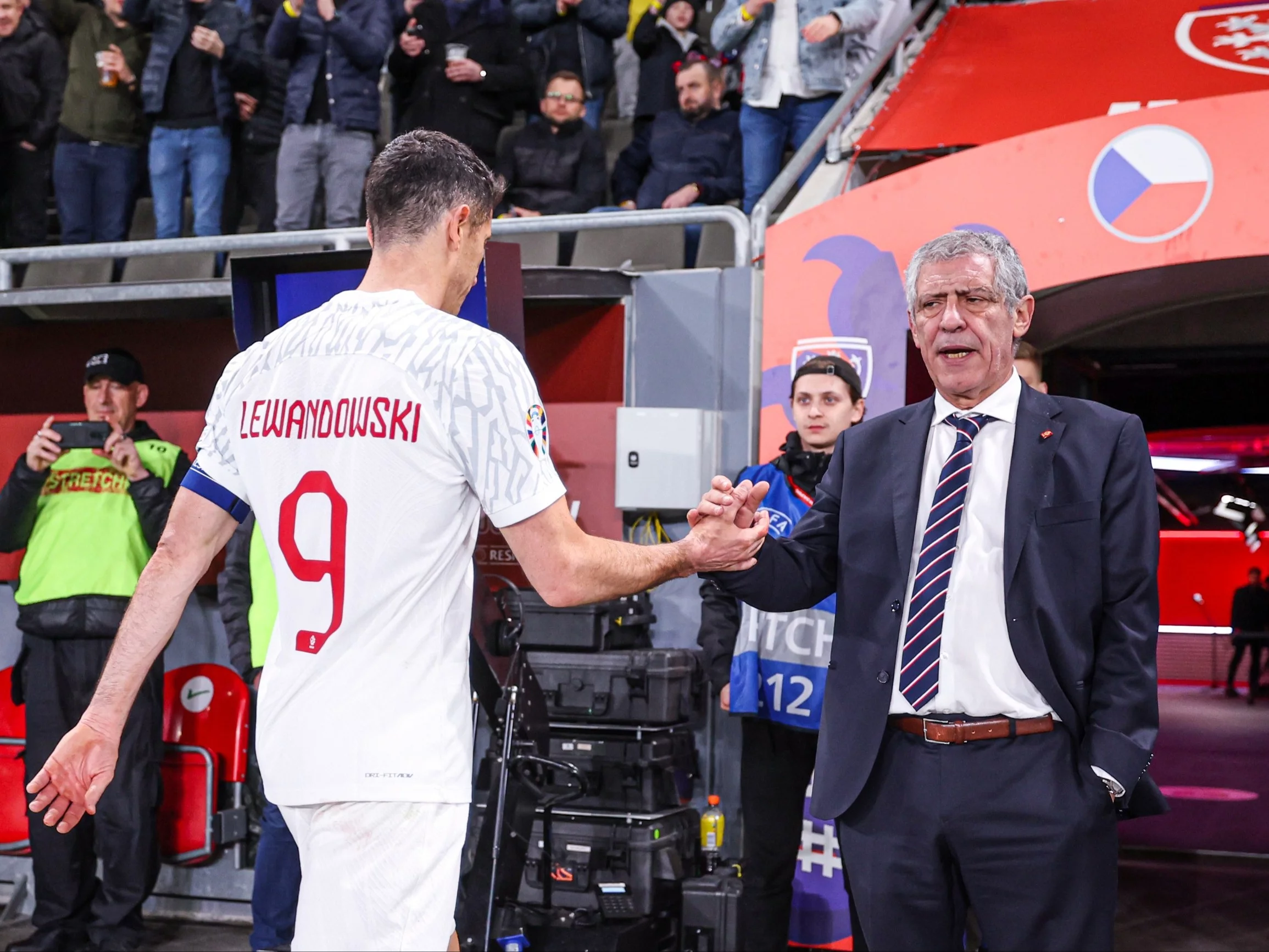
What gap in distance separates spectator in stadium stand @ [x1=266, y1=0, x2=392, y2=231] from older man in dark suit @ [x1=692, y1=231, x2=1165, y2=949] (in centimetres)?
535

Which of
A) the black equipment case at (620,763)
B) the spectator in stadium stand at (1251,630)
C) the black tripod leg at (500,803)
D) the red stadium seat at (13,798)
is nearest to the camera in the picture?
the black tripod leg at (500,803)

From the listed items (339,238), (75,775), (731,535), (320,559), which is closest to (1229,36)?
(339,238)

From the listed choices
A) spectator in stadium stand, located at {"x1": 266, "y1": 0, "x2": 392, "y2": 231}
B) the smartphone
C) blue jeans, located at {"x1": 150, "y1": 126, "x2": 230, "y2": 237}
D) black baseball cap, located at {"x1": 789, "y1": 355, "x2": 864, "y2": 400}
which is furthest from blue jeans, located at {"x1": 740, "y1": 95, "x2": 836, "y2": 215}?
the smartphone

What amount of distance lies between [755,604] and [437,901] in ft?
3.57

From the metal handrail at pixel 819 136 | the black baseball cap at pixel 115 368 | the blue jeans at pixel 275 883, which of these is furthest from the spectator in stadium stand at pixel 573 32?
the blue jeans at pixel 275 883

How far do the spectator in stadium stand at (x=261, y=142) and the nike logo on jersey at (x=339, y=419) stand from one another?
19.8 ft

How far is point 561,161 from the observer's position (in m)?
7.38

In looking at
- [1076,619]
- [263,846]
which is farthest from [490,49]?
[1076,619]

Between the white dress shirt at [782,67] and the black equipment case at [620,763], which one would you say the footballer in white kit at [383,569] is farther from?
the white dress shirt at [782,67]

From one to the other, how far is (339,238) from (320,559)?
452cm

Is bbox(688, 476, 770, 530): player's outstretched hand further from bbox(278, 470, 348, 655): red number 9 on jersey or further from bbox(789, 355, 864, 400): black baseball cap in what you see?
bbox(789, 355, 864, 400): black baseball cap

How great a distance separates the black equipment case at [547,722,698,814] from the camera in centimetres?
528

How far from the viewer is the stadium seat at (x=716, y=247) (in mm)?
6742

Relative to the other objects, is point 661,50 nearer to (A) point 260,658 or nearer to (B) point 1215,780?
(A) point 260,658
